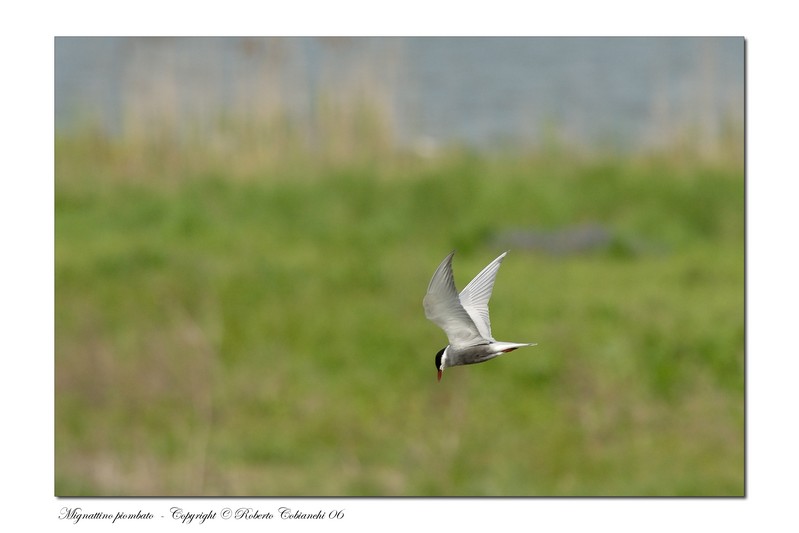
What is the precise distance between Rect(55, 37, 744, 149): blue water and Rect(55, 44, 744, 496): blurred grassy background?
1.00 ft

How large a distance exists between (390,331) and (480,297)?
7270 mm

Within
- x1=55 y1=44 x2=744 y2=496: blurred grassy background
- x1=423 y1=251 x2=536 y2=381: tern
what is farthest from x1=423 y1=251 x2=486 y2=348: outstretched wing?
x1=55 y1=44 x2=744 y2=496: blurred grassy background

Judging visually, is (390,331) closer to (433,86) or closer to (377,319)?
(377,319)

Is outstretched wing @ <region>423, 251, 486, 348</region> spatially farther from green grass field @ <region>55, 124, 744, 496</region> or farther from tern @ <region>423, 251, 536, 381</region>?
green grass field @ <region>55, 124, 744, 496</region>

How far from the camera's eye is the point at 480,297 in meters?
2.13

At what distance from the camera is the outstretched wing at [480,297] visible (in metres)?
2.06

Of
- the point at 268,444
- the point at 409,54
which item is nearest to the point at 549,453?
the point at 268,444

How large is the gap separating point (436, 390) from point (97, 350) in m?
2.75

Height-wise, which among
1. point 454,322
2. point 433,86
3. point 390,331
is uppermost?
point 433,86

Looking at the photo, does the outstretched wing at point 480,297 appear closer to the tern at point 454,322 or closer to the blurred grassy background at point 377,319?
the tern at point 454,322

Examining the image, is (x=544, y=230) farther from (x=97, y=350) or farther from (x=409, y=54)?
(x=97, y=350)

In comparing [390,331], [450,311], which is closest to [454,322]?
[450,311]

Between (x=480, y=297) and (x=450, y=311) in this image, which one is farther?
(x=480, y=297)

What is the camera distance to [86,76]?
491 inches
